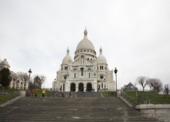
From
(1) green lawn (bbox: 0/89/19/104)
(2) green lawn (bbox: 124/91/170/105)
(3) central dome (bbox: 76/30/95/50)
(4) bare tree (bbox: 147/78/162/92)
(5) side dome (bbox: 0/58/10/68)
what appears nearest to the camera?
(2) green lawn (bbox: 124/91/170/105)

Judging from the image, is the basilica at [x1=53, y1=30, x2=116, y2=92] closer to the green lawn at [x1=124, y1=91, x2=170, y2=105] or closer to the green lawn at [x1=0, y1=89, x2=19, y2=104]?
the green lawn at [x1=124, y1=91, x2=170, y2=105]

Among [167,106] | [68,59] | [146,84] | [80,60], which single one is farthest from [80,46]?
[167,106]

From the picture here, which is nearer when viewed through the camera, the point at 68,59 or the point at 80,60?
the point at 80,60

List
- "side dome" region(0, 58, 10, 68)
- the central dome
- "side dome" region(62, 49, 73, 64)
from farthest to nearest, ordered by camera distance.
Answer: "side dome" region(62, 49, 73, 64), the central dome, "side dome" region(0, 58, 10, 68)

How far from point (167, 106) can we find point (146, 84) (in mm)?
81223

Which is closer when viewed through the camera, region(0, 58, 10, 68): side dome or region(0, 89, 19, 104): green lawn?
region(0, 89, 19, 104): green lawn

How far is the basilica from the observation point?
71812 mm

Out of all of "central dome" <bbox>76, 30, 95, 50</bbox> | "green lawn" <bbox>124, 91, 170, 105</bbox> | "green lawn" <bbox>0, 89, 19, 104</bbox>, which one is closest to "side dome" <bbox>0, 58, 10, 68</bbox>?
"central dome" <bbox>76, 30, 95, 50</bbox>

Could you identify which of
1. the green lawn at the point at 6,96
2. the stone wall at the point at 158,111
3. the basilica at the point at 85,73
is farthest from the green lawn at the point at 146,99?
the basilica at the point at 85,73

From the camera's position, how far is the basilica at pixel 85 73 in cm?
7181

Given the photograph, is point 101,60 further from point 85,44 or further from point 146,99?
point 146,99

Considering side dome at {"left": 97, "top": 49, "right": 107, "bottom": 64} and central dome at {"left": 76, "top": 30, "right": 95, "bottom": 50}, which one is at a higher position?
central dome at {"left": 76, "top": 30, "right": 95, "bottom": 50}

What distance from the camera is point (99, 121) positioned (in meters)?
16.7

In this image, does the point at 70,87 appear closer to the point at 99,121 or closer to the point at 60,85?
the point at 60,85
